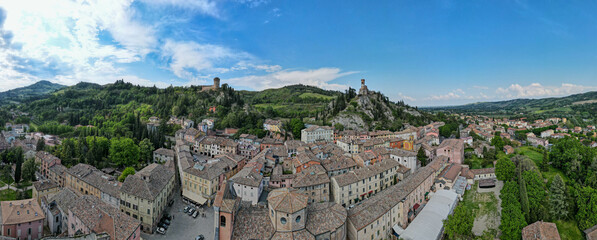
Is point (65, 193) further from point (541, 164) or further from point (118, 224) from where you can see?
point (541, 164)

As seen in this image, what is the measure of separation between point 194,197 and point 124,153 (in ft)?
78.7

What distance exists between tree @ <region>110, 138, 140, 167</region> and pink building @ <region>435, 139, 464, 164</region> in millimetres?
65535

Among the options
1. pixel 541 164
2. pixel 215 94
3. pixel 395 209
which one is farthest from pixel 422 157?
pixel 215 94

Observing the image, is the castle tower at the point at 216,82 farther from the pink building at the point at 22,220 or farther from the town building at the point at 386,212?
the town building at the point at 386,212

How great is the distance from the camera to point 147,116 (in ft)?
312

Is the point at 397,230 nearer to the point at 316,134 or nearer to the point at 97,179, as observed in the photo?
the point at 97,179

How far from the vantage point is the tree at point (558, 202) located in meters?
29.6

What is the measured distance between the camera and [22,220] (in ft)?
86.5

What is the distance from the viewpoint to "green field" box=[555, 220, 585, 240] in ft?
92.2

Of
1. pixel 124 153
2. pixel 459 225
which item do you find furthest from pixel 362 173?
pixel 124 153

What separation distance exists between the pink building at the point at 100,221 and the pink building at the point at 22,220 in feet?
11.7

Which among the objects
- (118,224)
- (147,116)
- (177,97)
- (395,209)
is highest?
(177,97)

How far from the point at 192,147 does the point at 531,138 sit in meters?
106

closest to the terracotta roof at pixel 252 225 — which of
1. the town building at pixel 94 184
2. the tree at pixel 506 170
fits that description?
the town building at pixel 94 184
